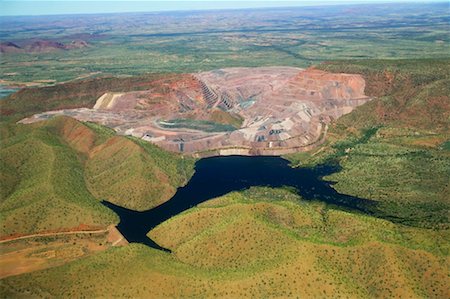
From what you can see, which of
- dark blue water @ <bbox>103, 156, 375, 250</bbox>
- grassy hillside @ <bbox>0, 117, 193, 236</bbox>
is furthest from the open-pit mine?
grassy hillside @ <bbox>0, 117, 193, 236</bbox>

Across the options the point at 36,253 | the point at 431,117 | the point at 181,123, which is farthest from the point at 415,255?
the point at 181,123

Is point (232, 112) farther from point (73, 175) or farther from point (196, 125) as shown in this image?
point (73, 175)

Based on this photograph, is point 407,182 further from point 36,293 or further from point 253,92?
point 253,92

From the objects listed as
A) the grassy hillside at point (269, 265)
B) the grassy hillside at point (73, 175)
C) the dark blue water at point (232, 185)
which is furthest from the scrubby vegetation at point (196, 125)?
the grassy hillside at point (269, 265)

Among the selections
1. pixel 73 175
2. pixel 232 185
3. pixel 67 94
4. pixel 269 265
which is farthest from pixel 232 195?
pixel 67 94

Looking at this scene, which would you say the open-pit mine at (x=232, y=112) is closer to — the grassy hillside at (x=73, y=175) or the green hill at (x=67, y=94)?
the green hill at (x=67, y=94)

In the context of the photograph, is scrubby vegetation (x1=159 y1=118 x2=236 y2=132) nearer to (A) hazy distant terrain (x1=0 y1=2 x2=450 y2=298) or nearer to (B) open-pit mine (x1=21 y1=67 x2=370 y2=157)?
(B) open-pit mine (x1=21 y1=67 x2=370 y2=157)
